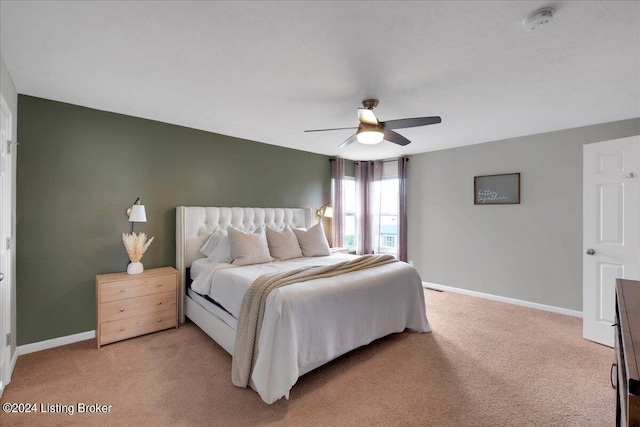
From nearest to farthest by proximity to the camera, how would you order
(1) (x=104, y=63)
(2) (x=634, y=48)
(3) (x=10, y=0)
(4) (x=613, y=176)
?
(3) (x=10, y=0) → (2) (x=634, y=48) → (1) (x=104, y=63) → (4) (x=613, y=176)

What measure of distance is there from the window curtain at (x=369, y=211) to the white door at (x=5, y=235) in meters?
4.88

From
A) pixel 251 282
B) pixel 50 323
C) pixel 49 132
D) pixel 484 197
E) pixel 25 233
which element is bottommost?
pixel 50 323

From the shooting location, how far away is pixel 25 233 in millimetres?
2766

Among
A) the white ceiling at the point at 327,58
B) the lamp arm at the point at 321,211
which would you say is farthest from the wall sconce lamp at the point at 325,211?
the white ceiling at the point at 327,58

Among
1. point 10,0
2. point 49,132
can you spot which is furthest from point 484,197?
point 49,132

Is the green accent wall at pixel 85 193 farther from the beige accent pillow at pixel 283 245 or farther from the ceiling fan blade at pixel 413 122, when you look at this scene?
the ceiling fan blade at pixel 413 122

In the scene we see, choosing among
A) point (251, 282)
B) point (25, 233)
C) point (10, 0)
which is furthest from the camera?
point (25, 233)

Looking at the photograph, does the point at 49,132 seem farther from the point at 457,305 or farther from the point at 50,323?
the point at 457,305

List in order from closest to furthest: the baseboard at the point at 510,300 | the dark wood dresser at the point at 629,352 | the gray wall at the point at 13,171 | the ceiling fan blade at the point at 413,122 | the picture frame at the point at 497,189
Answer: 1. the dark wood dresser at the point at 629,352
2. the gray wall at the point at 13,171
3. the ceiling fan blade at the point at 413,122
4. the baseboard at the point at 510,300
5. the picture frame at the point at 497,189

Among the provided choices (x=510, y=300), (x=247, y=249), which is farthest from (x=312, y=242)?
(x=510, y=300)

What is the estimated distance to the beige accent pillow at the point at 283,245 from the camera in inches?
148

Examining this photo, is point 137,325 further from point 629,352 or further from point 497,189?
point 497,189

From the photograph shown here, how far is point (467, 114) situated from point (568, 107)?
3.18ft

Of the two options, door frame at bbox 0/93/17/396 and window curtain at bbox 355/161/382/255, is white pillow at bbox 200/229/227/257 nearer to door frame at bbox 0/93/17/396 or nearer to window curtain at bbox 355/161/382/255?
door frame at bbox 0/93/17/396
